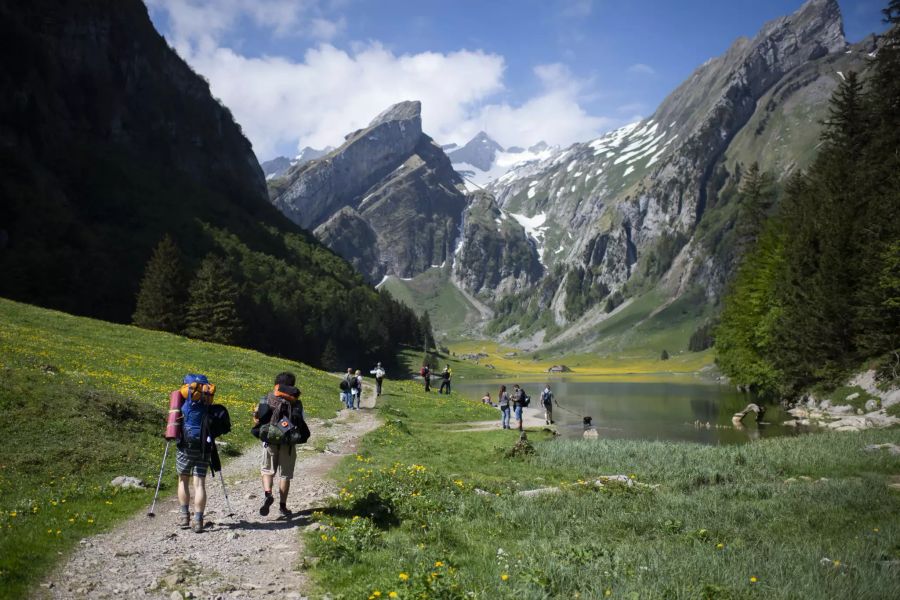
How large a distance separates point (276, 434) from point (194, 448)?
1.75m

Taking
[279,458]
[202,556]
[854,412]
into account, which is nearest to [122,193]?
[279,458]

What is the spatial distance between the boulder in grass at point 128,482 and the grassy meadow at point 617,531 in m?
5.34

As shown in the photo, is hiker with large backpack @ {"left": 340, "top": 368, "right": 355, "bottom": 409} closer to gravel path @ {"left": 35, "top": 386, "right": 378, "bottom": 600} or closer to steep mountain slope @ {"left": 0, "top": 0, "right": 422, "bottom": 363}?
gravel path @ {"left": 35, "top": 386, "right": 378, "bottom": 600}

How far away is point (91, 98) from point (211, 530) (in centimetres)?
17711

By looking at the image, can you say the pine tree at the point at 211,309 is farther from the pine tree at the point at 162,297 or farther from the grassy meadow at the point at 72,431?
the grassy meadow at the point at 72,431

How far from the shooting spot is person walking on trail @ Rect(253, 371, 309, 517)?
12828 millimetres

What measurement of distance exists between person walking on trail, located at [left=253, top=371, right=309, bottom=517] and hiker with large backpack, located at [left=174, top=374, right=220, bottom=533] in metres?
1.20

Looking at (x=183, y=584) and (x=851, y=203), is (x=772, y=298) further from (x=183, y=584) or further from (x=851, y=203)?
(x=183, y=584)

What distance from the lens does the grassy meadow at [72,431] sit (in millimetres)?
10430

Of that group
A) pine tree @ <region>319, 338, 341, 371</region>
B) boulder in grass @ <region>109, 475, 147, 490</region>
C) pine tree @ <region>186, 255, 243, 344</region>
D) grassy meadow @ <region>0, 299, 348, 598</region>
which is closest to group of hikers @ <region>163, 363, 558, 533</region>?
grassy meadow @ <region>0, 299, 348, 598</region>

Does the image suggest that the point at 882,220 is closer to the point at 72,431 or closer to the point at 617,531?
the point at 617,531

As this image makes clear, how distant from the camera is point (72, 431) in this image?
1692 cm

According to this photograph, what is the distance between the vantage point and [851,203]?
148 feet

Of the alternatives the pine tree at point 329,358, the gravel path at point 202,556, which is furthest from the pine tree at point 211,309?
the gravel path at point 202,556
